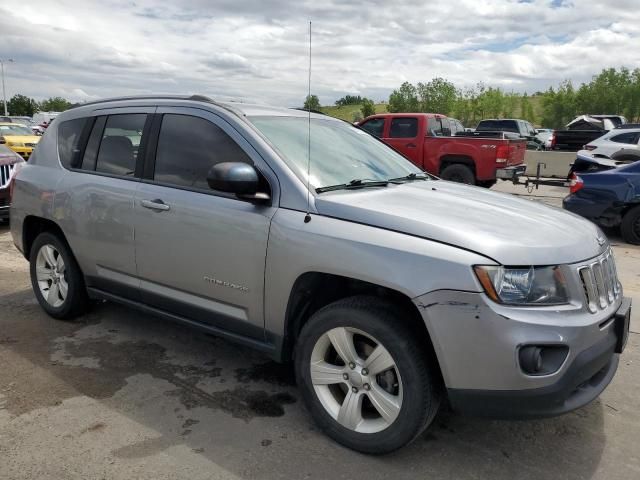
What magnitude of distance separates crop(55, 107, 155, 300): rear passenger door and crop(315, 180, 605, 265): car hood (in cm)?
161

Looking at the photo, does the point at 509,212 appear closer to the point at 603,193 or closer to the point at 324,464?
the point at 324,464

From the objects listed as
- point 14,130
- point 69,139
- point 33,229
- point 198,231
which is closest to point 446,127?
point 69,139

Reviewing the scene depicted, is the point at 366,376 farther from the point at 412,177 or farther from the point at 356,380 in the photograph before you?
the point at 412,177

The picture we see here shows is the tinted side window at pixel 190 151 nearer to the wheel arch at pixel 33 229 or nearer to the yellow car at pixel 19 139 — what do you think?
the wheel arch at pixel 33 229

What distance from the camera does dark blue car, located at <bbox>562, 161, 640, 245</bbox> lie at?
8133 mm

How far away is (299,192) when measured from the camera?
3010 millimetres

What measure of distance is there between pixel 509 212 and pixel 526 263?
0.66 m

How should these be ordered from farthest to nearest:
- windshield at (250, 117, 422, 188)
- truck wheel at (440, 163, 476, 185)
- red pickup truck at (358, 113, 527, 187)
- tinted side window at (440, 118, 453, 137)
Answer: tinted side window at (440, 118, 453, 137), truck wheel at (440, 163, 476, 185), red pickup truck at (358, 113, 527, 187), windshield at (250, 117, 422, 188)

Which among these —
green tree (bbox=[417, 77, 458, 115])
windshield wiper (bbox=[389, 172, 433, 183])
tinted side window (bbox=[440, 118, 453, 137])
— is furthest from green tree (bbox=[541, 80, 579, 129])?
windshield wiper (bbox=[389, 172, 433, 183])

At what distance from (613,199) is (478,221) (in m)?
6.54

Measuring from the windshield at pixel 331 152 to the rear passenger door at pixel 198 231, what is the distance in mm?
221

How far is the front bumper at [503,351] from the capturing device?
2350mm

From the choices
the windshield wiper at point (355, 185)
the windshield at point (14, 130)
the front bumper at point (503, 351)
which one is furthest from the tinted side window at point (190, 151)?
the windshield at point (14, 130)

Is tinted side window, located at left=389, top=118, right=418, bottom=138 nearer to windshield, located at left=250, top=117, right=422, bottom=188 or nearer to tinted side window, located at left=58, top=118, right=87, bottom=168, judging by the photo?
windshield, located at left=250, top=117, right=422, bottom=188
